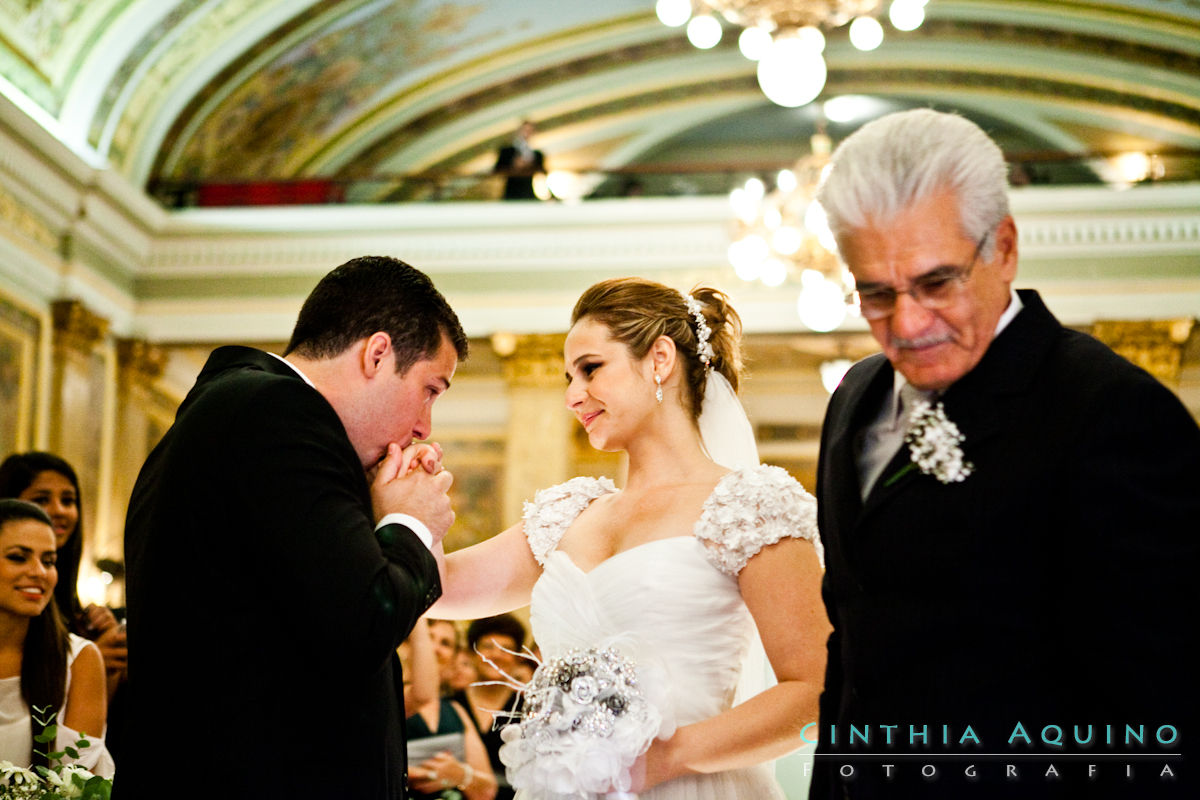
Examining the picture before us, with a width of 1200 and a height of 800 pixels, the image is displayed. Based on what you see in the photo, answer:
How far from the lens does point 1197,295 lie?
41.5ft

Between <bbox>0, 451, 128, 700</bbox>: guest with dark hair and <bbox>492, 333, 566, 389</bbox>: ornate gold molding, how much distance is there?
8114mm

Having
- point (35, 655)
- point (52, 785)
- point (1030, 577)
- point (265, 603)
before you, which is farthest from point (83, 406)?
point (1030, 577)

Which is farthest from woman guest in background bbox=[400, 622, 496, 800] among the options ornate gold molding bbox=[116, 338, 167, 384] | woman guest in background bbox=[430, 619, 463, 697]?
ornate gold molding bbox=[116, 338, 167, 384]

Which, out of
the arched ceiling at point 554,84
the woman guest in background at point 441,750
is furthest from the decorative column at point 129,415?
the woman guest in background at point 441,750

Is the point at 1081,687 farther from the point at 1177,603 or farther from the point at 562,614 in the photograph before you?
the point at 562,614

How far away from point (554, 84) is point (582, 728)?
12.6 meters

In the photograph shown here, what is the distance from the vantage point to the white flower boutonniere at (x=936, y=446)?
5.84 ft

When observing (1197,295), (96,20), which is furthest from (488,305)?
(1197,295)

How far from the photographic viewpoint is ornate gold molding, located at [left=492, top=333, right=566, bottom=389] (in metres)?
13.3

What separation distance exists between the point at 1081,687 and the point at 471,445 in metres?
14.2

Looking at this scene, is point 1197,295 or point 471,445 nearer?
point 1197,295

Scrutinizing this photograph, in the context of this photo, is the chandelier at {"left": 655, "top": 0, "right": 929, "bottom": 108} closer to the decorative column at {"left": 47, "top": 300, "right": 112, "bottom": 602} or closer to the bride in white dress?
the bride in white dress

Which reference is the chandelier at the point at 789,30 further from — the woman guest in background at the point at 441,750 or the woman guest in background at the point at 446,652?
the woman guest in background at the point at 441,750

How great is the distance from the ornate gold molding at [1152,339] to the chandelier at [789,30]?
4.49 meters
